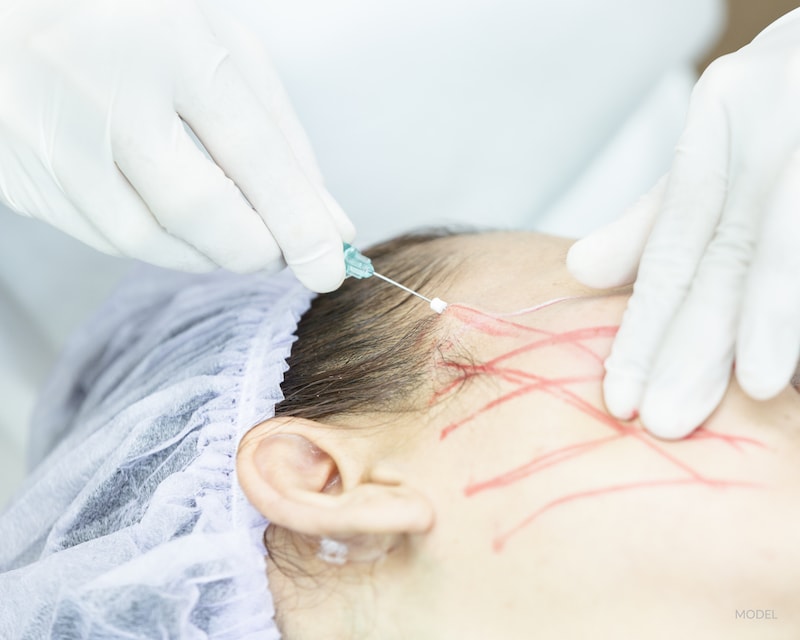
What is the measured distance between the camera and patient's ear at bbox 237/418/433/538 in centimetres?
89

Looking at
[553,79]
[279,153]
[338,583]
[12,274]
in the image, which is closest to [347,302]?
[279,153]

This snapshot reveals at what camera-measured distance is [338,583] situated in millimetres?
963

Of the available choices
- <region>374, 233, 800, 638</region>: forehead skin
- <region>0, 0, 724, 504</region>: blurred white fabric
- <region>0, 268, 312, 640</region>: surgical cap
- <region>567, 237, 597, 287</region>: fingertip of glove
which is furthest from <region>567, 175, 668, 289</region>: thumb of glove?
<region>0, 0, 724, 504</region>: blurred white fabric

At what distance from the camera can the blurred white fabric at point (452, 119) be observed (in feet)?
5.74

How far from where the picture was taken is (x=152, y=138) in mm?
1110

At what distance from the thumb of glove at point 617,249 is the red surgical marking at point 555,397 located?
2.4 inches

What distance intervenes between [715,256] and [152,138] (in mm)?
852

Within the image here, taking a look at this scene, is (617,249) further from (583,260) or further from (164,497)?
(164,497)

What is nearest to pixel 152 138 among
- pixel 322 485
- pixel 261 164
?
pixel 261 164

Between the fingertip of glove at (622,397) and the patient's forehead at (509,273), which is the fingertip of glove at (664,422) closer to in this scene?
the fingertip of glove at (622,397)

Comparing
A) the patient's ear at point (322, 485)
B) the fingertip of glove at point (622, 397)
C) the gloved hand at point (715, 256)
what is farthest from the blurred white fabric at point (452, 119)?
the fingertip of glove at point (622, 397)

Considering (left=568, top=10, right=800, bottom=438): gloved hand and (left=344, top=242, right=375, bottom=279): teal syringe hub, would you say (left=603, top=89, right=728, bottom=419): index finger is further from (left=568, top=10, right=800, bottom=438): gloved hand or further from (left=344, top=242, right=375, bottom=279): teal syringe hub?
(left=344, top=242, right=375, bottom=279): teal syringe hub

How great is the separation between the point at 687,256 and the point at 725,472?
0.31m

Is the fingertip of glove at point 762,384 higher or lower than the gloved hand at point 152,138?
lower
